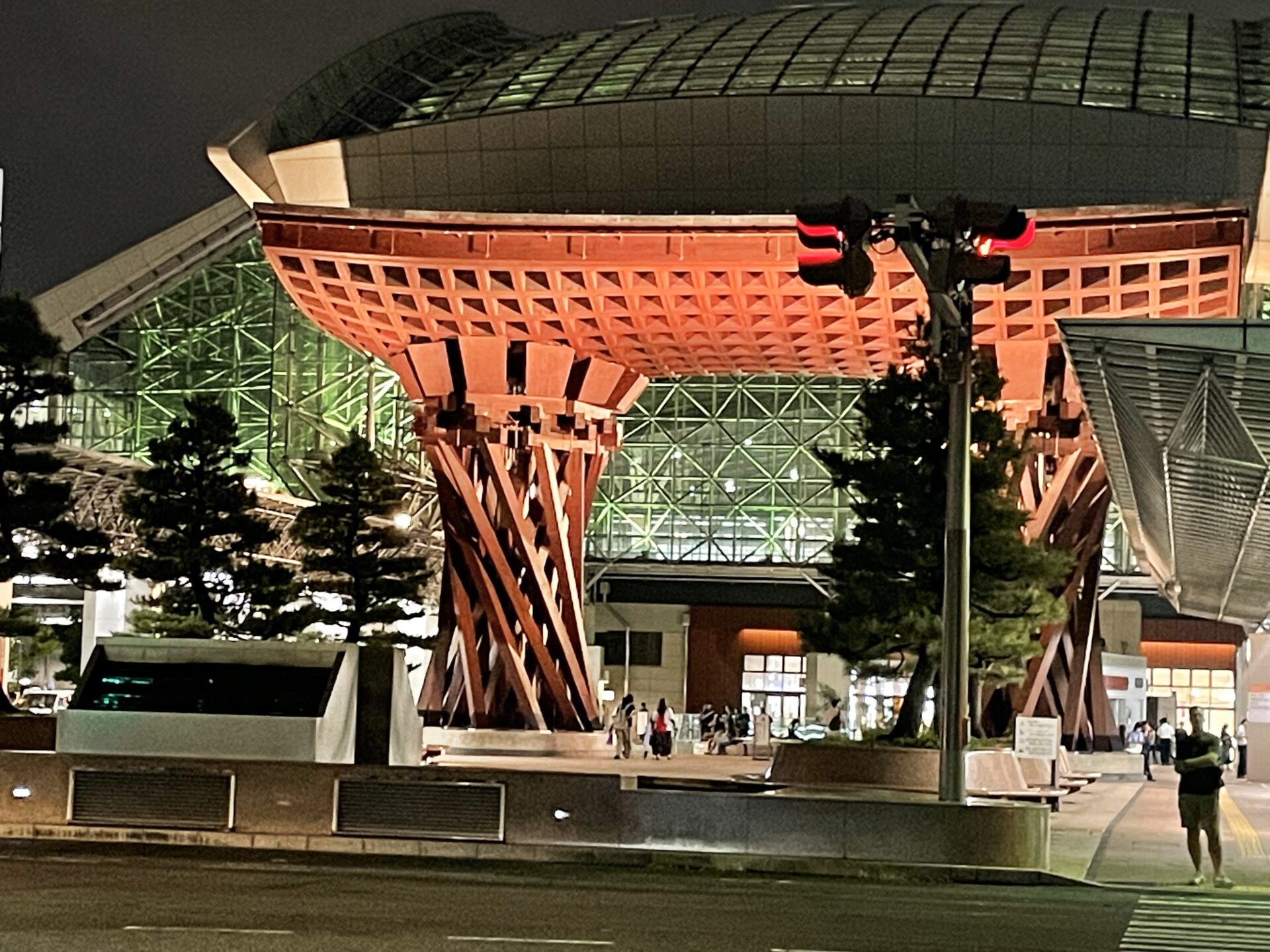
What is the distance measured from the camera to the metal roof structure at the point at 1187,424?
15008mm

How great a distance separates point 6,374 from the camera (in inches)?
1217

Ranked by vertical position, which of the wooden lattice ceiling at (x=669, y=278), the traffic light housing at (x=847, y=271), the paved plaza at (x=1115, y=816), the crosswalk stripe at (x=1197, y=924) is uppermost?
the wooden lattice ceiling at (x=669, y=278)

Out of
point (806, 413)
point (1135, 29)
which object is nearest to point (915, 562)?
point (1135, 29)

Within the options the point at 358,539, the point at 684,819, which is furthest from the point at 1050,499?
the point at 684,819

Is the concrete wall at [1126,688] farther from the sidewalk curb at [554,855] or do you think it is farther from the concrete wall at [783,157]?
the sidewalk curb at [554,855]

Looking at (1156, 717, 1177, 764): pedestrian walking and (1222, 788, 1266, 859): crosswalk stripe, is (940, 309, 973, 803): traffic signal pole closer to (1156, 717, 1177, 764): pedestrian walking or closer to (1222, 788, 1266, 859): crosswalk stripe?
(1222, 788, 1266, 859): crosswalk stripe

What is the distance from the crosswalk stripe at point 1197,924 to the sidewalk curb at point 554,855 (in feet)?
5.75

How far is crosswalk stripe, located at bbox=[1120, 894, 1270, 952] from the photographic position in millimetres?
13477

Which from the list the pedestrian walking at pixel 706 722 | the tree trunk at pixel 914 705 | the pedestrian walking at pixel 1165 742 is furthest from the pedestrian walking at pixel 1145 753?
the tree trunk at pixel 914 705

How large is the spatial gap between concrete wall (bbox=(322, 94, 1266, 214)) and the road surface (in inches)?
993

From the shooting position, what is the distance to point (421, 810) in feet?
67.3

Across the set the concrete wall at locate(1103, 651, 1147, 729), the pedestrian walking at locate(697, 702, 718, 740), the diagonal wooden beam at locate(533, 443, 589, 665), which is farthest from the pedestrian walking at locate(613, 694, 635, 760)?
the concrete wall at locate(1103, 651, 1147, 729)

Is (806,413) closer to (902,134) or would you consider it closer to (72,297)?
(72,297)

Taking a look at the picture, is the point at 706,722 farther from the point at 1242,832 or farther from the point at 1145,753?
the point at 1242,832
